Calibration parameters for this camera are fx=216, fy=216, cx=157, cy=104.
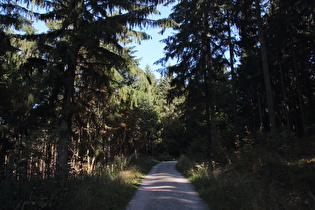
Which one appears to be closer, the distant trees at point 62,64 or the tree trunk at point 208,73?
the distant trees at point 62,64

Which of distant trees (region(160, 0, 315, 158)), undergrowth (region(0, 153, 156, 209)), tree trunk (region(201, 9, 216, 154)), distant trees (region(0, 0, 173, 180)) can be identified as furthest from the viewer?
tree trunk (region(201, 9, 216, 154))

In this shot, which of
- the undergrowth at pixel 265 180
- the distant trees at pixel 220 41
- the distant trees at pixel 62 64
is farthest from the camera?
the distant trees at pixel 220 41

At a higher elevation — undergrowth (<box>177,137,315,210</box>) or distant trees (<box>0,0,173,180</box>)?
distant trees (<box>0,0,173,180</box>)

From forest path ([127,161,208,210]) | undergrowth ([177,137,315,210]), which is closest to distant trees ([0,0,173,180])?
forest path ([127,161,208,210])

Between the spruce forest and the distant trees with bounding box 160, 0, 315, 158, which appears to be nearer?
the spruce forest

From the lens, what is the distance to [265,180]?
293 inches

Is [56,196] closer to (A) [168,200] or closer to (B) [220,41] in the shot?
(A) [168,200]

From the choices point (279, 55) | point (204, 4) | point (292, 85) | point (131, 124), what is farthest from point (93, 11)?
point (292, 85)

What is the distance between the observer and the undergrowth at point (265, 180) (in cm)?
543

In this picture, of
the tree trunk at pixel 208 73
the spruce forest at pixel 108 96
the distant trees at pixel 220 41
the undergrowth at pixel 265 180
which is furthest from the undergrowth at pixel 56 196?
the tree trunk at pixel 208 73

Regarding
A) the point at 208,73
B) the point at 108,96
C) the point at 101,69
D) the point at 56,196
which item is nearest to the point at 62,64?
the point at 101,69

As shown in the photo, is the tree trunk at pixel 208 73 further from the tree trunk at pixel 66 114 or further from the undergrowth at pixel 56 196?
the tree trunk at pixel 66 114

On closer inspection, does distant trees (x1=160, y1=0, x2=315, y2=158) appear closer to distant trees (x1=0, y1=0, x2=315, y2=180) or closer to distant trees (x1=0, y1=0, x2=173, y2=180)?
distant trees (x1=0, y1=0, x2=315, y2=180)

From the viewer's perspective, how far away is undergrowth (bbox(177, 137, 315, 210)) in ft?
17.8
